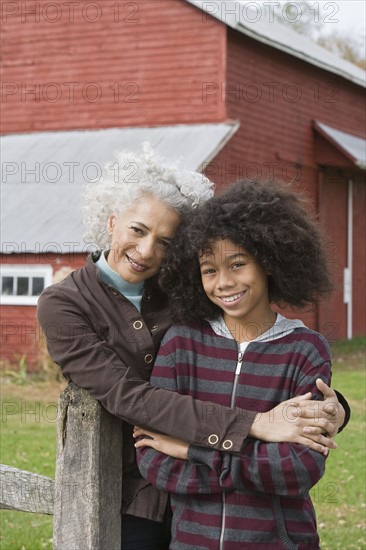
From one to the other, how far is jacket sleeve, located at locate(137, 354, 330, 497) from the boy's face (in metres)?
0.27

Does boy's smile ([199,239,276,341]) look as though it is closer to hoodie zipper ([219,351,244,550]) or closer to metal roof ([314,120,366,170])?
hoodie zipper ([219,351,244,550])

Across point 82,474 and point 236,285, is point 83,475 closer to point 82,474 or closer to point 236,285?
point 82,474

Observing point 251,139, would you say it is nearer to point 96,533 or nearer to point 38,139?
point 38,139

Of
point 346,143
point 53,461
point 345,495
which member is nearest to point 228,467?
point 345,495

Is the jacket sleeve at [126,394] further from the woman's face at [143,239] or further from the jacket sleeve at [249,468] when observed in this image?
the woman's face at [143,239]

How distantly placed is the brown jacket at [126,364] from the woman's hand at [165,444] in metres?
0.05

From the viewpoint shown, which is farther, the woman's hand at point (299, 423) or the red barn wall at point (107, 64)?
the red barn wall at point (107, 64)

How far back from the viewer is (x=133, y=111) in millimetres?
16266

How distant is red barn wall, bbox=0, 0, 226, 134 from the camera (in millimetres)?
15680

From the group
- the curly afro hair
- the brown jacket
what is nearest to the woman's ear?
the brown jacket

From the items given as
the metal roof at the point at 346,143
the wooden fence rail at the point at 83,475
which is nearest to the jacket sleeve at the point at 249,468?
the wooden fence rail at the point at 83,475

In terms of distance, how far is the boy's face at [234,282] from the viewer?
9.07 ft

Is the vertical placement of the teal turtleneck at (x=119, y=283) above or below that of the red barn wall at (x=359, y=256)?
below

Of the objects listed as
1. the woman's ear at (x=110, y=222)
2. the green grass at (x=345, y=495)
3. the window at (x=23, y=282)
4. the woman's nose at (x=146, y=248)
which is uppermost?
the window at (x=23, y=282)
